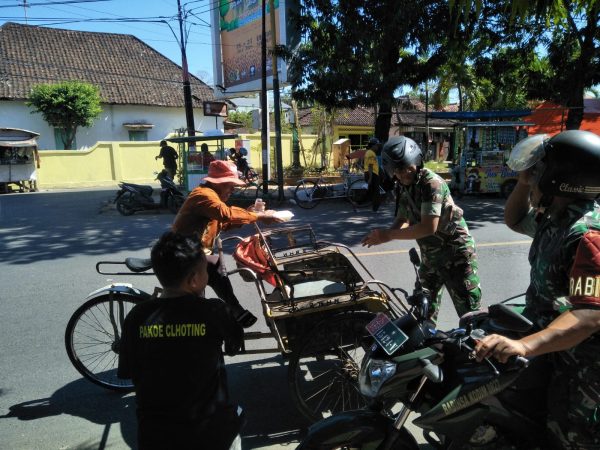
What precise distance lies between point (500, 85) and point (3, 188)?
18.6 m

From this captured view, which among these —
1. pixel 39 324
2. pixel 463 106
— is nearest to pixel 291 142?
pixel 463 106

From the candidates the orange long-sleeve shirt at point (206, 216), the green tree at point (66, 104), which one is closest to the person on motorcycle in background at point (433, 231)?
the orange long-sleeve shirt at point (206, 216)

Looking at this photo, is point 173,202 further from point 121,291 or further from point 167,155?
point 121,291

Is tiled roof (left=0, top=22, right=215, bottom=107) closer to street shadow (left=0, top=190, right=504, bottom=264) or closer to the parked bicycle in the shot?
street shadow (left=0, top=190, right=504, bottom=264)

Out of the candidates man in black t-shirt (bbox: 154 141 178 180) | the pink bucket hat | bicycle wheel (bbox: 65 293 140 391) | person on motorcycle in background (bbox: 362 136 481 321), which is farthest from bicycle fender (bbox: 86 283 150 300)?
man in black t-shirt (bbox: 154 141 178 180)

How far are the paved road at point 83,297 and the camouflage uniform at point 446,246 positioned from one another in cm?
127

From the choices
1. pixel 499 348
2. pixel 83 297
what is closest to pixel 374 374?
pixel 499 348

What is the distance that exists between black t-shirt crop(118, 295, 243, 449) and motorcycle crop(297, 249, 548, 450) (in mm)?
411

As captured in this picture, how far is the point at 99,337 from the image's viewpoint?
3.87 meters

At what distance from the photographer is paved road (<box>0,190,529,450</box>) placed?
3.07m

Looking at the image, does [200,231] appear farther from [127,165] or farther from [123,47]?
[123,47]

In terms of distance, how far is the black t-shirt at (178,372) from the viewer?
1.81m

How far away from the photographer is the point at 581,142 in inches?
68.2

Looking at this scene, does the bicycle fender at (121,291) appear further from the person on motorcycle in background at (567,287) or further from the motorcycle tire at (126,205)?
the motorcycle tire at (126,205)
